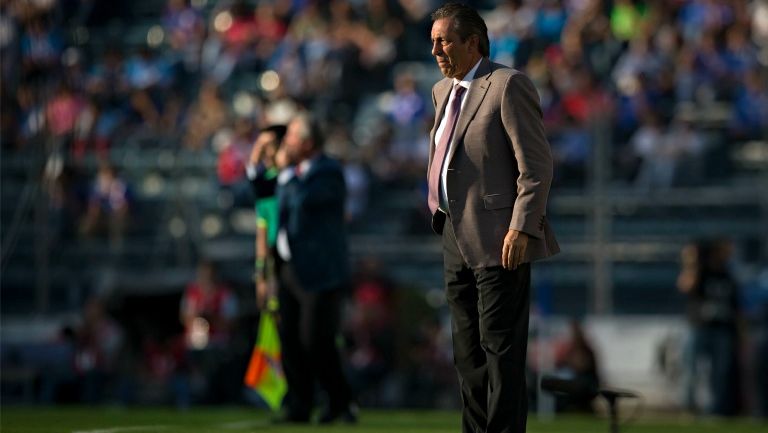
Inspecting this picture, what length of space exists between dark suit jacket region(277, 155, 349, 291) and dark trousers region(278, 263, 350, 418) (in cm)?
12

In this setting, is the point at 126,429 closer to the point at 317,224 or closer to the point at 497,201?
the point at 317,224

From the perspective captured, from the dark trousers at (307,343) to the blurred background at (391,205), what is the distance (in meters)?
4.85

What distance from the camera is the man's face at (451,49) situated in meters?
7.79

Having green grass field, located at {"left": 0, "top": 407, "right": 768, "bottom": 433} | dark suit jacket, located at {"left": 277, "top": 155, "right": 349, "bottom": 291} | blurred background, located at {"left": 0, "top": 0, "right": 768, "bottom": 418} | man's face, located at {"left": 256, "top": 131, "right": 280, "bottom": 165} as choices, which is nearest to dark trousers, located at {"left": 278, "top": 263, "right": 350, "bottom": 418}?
dark suit jacket, located at {"left": 277, "top": 155, "right": 349, "bottom": 291}

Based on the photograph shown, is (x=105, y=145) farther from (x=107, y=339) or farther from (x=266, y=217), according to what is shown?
(x=266, y=217)

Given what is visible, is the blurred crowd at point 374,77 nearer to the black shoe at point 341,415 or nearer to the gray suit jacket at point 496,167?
the black shoe at point 341,415

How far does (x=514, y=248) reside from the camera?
24.6 ft

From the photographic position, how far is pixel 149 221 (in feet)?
68.6

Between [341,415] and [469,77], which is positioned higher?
[469,77]

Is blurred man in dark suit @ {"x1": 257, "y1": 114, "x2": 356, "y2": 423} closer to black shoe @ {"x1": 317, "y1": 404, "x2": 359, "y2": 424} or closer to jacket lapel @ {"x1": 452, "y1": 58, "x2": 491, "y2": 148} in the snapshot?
black shoe @ {"x1": 317, "y1": 404, "x2": 359, "y2": 424}

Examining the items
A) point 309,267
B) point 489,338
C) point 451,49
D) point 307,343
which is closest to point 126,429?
point 307,343

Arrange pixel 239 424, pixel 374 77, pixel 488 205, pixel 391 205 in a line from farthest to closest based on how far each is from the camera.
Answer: pixel 374 77, pixel 391 205, pixel 239 424, pixel 488 205

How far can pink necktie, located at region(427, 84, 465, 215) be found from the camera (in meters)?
7.80

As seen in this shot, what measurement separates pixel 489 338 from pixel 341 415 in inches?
189
